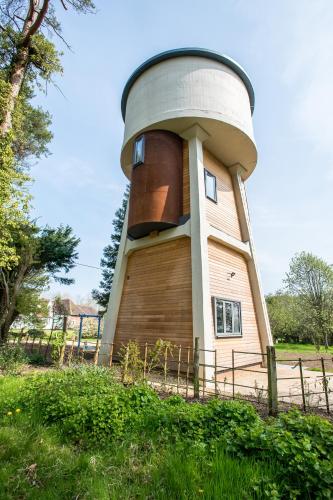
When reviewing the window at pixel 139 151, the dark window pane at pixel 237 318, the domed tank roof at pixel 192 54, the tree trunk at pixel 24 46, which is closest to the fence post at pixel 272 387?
the dark window pane at pixel 237 318

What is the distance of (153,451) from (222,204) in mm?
9439

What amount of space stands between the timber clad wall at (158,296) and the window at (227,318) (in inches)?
41.6

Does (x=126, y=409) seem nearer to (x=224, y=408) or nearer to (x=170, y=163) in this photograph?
(x=224, y=408)

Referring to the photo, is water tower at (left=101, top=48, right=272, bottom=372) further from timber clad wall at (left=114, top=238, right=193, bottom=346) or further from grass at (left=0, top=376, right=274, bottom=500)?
grass at (left=0, top=376, right=274, bottom=500)

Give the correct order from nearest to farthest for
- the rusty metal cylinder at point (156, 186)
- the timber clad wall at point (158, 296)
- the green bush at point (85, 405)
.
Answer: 1. the green bush at point (85, 405)
2. the timber clad wall at point (158, 296)
3. the rusty metal cylinder at point (156, 186)

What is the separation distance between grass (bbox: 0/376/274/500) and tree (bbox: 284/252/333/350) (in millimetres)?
23891

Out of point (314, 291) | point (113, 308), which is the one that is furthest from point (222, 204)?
point (314, 291)

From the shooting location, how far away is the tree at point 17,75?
24.8 ft

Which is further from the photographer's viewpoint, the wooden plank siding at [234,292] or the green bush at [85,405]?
the wooden plank siding at [234,292]

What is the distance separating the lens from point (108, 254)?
21.0m

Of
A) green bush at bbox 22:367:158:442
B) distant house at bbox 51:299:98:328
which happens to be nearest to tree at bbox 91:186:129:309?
distant house at bbox 51:299:98:328

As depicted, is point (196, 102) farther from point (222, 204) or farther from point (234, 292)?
point (234, 292)

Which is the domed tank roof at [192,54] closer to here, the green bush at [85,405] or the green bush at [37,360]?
the green bush at [85,405]

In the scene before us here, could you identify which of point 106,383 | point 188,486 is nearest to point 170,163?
point 106,383
